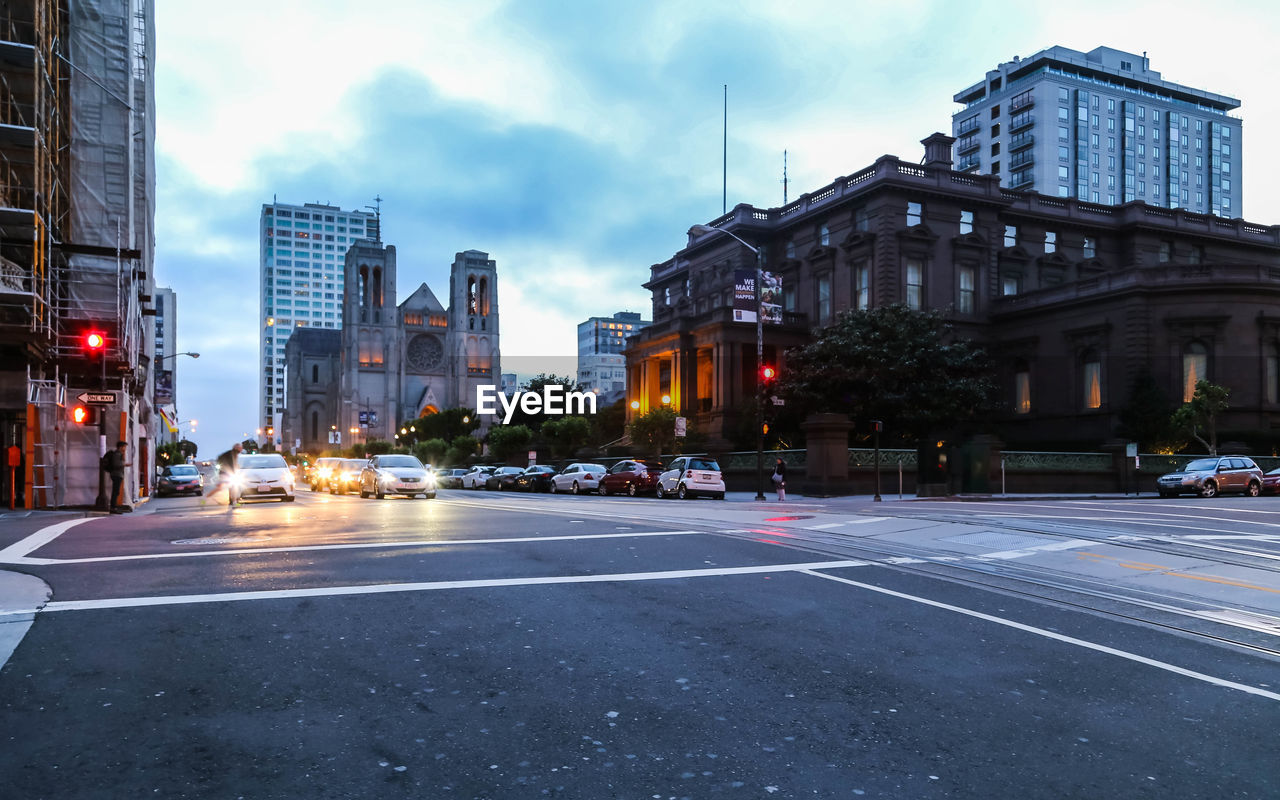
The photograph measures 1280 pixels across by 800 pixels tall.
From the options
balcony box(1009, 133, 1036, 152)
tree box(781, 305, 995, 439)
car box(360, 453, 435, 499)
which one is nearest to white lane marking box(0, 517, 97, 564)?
car box(360, 453, 435, 499)

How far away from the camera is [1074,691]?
18.3 feet

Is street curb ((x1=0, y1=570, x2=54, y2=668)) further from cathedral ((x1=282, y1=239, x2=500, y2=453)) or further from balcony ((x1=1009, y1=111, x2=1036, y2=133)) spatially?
cathedral ((x1=282, y1=239, x2=500, y2=453))

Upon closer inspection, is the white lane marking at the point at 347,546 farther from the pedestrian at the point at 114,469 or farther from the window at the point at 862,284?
the window at the point at 862,284

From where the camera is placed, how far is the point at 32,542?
13.3 meters

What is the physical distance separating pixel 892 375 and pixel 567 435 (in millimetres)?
27130

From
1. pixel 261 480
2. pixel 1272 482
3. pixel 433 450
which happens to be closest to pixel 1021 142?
pixel 433 450

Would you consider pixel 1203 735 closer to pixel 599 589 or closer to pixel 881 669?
pixel 881 669

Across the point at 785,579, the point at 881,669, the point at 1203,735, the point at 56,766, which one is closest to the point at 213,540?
the point at 785,579

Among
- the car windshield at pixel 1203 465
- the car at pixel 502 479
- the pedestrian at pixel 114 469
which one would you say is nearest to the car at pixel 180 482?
the car at pixel 502 479

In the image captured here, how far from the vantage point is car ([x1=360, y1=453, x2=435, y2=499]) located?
30.0 meters

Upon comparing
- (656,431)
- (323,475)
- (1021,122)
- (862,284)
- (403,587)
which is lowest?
(323,475)

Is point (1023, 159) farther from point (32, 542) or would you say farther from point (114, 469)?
point (32, 542)

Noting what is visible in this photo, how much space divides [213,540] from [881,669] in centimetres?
1114

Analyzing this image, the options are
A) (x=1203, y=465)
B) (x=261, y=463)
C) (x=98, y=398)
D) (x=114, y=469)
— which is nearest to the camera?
(x=114, y=469)
